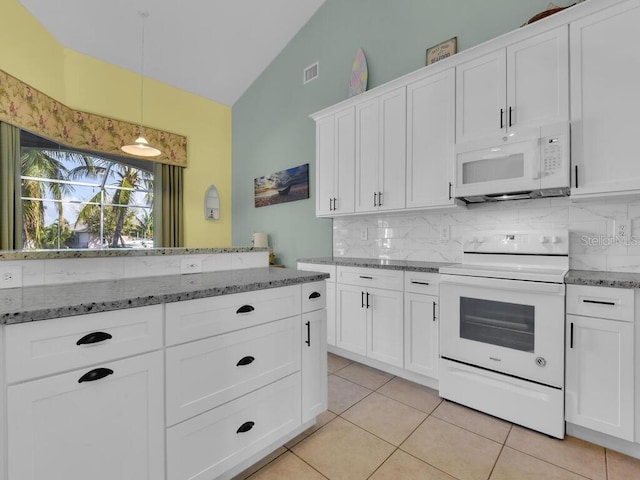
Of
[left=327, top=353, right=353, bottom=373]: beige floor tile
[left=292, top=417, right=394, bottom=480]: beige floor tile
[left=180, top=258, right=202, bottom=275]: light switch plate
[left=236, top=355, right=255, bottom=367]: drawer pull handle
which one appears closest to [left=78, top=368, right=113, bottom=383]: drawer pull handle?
[left=236, top=355, right=255, bottom=367]: drawer pull handle

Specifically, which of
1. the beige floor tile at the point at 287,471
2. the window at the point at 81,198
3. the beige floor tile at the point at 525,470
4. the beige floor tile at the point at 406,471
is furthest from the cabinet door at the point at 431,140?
the window at the point at 81,198

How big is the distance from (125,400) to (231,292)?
54 cm

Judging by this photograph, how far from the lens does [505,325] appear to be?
1.97 metres

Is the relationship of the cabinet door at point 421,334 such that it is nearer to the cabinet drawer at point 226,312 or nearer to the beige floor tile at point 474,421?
the beige floor tile at point 474,421

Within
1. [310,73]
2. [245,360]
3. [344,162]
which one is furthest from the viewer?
[310,73]

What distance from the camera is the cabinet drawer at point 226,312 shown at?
1267 mm

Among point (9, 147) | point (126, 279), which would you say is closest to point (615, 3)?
point (126, 279)

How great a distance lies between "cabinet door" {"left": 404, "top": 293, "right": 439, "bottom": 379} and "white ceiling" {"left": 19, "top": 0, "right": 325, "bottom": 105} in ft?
12.8

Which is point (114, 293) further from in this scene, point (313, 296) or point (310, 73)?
point (310, 73)

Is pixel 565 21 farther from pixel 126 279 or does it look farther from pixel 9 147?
pixel 9 147

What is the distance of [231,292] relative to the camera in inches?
56.4

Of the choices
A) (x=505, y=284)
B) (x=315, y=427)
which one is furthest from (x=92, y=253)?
(x=505, y=284)

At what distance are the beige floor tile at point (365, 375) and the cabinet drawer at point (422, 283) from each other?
788mm

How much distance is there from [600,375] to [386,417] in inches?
48.0
